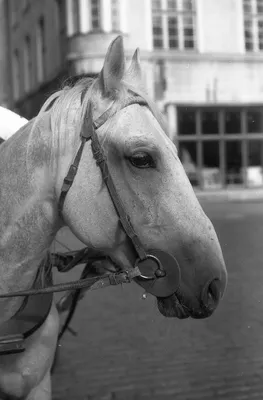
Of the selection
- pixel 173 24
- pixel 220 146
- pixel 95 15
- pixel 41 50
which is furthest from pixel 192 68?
pixel 41 50

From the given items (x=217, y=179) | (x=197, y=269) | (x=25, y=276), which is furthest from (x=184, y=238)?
(x=217, y=179)

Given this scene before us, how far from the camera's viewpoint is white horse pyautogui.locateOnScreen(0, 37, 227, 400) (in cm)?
169

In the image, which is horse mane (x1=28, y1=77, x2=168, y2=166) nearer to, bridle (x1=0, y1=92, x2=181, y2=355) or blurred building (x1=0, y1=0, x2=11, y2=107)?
bridle (x1=0, y1=92, x2=181, y2=355)

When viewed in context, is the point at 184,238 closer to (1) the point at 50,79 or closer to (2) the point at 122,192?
(2) the point at 122,192

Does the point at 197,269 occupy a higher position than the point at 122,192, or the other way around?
the point at 122,192

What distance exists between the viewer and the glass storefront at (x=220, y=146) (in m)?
20.0

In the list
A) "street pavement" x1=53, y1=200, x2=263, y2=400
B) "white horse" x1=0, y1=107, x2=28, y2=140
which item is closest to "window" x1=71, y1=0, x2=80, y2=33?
"street pavement" x1=53, y1=200, x2=263, y2=400

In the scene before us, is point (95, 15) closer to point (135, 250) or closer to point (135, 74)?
point (135, 74)

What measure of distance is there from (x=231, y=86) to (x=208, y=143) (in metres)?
2.34

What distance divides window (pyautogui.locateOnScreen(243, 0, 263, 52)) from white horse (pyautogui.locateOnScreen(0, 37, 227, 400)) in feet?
64.2

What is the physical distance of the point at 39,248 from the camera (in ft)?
6.09

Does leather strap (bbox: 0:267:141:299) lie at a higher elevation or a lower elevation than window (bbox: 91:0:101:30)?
lower

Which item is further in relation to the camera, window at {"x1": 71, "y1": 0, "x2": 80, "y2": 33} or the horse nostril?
window at {"x1": 71, "y1": 0, "x2": 80, "y2": 33}

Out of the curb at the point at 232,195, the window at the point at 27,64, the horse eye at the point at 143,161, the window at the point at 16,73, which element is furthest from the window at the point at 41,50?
the horse eye at the point at 143,161
